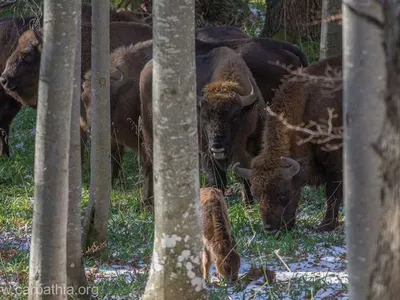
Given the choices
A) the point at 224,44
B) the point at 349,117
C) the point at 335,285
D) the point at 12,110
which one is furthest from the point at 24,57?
the point at 349,117

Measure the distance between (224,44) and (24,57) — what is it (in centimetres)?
318

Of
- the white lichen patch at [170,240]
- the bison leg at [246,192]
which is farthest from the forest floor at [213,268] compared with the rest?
the white lichen patch at [170,240]

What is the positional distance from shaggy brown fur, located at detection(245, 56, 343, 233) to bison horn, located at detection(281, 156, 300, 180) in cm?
5

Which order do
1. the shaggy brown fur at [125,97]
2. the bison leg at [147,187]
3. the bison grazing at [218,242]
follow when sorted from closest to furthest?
the bison grazing at [218,242] → the bison leg at [147,187] → the shaggy brown fur at [125,97]

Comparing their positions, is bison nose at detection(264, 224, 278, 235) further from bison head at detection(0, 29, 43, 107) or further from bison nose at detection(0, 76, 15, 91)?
bison nose at detection(0, 76, 15, 91)

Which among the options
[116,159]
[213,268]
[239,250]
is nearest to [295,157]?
[239,250]

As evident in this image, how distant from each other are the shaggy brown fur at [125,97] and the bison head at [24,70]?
1.77 m

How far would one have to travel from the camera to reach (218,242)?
8172 mm

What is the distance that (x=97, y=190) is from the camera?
9398 millimetres

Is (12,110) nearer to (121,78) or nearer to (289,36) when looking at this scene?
(121,78)

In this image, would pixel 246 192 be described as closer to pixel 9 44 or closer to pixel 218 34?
pixel 218 34

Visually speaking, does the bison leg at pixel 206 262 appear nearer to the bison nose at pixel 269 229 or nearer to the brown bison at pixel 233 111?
the bison nose at pixel 269 229

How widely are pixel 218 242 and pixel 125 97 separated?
17.7 ft

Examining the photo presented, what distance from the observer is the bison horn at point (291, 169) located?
35.6 feet
